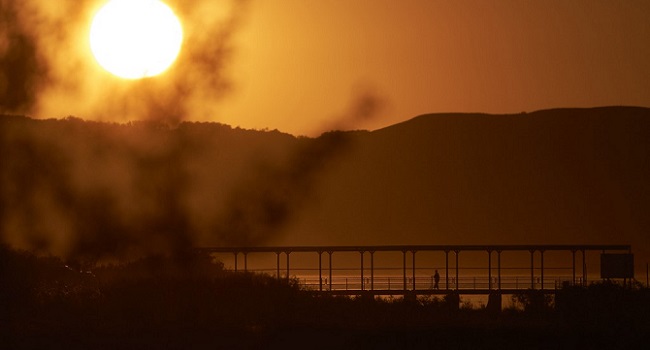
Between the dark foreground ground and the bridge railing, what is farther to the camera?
the bridge railing

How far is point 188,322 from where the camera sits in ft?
136

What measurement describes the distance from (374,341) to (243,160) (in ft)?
29.2

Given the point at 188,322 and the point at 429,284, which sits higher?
the point at 188,322

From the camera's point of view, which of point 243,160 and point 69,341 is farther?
point 69,341

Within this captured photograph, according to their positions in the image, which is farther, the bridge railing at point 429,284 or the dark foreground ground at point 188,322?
the bridge railing at point 429,284

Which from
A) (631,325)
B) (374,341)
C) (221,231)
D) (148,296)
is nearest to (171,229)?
(221,231)

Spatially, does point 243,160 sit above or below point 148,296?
above

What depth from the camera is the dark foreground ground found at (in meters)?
37.1

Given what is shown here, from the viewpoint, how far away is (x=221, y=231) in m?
31.2

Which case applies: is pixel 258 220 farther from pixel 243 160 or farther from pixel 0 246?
pixel 0 246

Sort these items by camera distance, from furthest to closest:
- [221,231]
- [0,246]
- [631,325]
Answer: [631,325] < [0,246] < [221,231]

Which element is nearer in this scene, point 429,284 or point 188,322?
point 188,322

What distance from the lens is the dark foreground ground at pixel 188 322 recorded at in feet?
122

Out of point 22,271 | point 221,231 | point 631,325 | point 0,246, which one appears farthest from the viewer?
point 631,325
